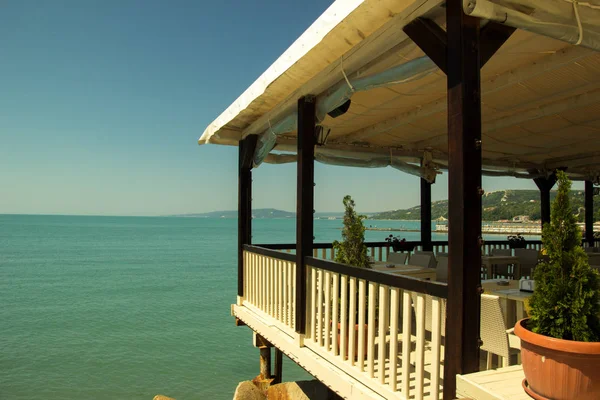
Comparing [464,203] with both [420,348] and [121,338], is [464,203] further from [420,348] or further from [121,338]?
[121,338]

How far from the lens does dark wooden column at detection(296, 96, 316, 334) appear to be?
434 centimetres

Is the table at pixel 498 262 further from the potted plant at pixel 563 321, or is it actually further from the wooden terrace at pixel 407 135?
the potted plant at pixel 563 321

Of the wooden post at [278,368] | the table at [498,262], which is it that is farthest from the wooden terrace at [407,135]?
the table at [498,262]

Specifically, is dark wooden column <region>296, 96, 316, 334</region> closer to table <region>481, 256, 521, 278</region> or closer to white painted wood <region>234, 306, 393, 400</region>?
white painted wood <region>234, 306, 393, 400</region>

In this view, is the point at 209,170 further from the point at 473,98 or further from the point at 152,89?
the point at 473,98

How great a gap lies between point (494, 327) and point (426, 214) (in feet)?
17.6

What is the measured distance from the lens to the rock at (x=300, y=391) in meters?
6.00

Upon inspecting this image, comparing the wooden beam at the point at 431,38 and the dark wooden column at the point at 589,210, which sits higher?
the wooden beam at the point at 431,38

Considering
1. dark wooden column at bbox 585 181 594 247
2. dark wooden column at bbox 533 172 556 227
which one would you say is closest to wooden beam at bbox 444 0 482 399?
dark wooden column at bbox 533 172 556 227

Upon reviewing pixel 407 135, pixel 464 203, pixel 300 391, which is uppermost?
pixel 407 135

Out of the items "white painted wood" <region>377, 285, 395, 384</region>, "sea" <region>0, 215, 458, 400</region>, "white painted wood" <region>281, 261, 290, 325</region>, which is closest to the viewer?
"white painted wood" <region>377, 285, 395, 384</region>

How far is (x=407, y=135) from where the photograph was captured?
6441mm

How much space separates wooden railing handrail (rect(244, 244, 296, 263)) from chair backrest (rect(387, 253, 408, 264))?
234cm

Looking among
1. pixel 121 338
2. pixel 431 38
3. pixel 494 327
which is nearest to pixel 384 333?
pixel 494 327
